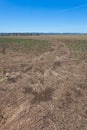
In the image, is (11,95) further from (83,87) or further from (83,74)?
(83,74)

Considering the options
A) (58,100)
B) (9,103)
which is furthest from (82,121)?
(9,103)

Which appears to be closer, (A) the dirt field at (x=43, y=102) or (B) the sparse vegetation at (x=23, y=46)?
(A) the dirt field at (x=43, y=102)

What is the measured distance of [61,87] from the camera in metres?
10.2

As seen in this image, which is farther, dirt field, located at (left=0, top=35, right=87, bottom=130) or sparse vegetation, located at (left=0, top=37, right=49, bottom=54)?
sparse vegetation, located at (left=0, top=37, right=49, bottom=54)

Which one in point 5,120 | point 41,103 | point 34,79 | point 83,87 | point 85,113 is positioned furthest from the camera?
point 34,79

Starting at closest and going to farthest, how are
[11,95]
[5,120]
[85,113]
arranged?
[5,120]
[85,113]
[11,95]

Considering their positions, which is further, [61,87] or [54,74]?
[54,74]

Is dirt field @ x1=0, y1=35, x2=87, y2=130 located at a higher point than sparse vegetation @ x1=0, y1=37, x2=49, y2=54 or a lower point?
higher

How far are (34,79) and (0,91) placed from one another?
2931mm

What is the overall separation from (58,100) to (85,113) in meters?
1.62

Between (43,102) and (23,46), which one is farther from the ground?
(43,102)

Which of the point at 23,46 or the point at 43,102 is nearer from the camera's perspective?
the point at 43,102

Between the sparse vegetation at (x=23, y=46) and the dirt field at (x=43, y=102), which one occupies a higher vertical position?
the dirt field at (x=43, y=102)

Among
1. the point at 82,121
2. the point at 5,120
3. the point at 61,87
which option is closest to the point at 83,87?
the point at 61,87
